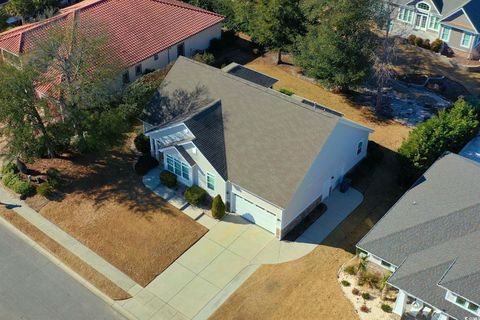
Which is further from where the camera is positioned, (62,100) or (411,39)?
(411,39)

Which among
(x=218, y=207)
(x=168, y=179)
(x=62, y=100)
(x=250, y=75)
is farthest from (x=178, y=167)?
(x=250, y=75)

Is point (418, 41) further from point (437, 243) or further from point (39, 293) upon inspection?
point (39, 293)

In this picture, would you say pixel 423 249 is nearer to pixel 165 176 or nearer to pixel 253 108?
pixel 253 108

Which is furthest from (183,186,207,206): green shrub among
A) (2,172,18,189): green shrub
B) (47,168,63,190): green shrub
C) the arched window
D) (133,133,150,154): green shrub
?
the arched window

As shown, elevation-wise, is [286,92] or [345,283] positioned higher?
[286,92]

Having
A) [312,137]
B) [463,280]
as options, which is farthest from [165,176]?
[463,280]

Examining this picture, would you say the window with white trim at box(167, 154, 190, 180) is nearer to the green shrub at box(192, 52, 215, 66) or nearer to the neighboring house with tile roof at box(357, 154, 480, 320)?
the neighboring house with tile roof at box(357, 154, 480, 320)

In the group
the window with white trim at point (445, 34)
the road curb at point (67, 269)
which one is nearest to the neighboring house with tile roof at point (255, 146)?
the road curb at point (67, 269)

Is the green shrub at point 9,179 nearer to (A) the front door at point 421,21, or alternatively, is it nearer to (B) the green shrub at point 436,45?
(B) the green shrub at point 436,45
